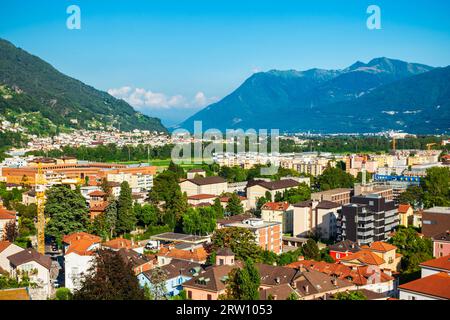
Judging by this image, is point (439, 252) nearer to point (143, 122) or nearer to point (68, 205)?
point (68, 205)

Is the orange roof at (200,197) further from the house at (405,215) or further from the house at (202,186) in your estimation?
the house at (405,215)

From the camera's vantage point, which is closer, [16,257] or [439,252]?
[16,257]

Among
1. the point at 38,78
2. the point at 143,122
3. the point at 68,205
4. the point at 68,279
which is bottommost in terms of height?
the point at 68,279

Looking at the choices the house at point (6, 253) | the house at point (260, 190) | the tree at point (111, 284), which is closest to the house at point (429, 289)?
the tree at point (111, 284)

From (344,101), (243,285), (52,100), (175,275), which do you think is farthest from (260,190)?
(344,101)

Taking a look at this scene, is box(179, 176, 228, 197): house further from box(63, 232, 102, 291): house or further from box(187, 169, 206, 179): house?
box(63, 232, 102, 291): house
